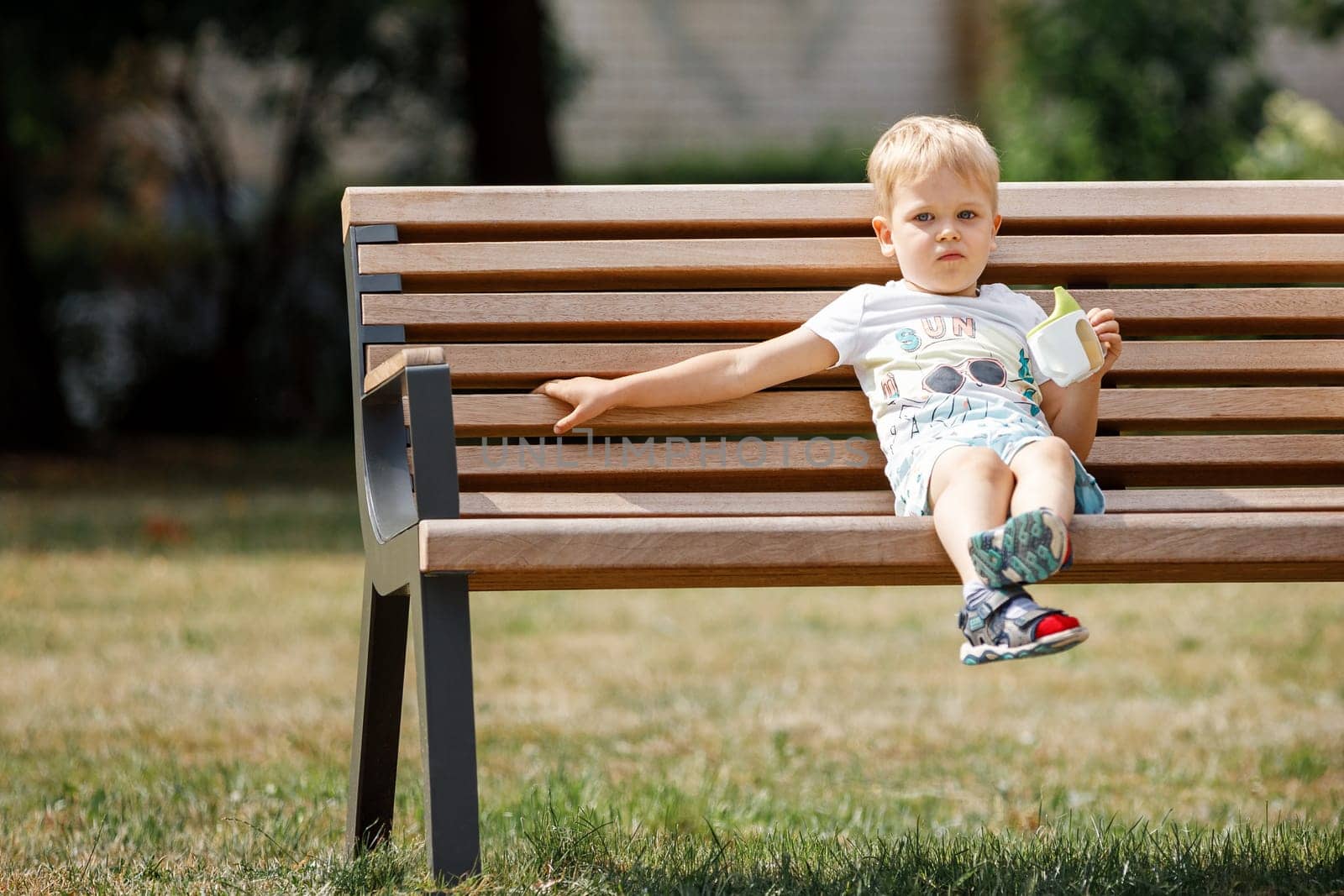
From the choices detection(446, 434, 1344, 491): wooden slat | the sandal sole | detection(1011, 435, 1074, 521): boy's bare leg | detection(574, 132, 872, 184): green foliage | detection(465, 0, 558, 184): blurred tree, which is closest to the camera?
the sandal sole

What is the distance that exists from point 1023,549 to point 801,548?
322mm

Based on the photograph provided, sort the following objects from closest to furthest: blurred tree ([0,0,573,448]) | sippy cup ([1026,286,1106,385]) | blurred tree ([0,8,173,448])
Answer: sippy cup ([1026,286,1106,385]) → blurred tree ([0,0,573,448]) → blurred tree ([0,8,173,448])

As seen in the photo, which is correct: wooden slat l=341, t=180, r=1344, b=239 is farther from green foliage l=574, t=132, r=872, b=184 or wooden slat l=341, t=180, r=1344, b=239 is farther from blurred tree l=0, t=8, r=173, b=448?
green foliage l=574, t=132, r=872, b=184

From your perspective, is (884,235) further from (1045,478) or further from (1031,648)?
(1031,648)

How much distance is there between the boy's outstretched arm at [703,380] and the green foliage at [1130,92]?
872cm

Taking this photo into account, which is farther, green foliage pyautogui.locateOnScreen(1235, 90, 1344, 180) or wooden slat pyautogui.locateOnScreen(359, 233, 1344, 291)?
green foliage pyautogui.locateOnScreen(1235, 90, 1344, 180)

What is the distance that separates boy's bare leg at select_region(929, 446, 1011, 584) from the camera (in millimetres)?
2439

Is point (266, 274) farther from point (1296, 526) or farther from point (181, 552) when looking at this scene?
point (1296, 526)

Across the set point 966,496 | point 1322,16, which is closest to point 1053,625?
point 966,496

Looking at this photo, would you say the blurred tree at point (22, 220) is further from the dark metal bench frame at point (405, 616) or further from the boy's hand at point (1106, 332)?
the boy's hand at point (1106, 332)

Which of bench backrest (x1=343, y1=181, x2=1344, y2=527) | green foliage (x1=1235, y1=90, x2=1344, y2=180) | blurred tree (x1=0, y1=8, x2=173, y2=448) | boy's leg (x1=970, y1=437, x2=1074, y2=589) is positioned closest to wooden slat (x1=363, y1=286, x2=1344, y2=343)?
bench backrest (x1=343, y1=181, x2=1344, y2=527)

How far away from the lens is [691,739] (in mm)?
4242

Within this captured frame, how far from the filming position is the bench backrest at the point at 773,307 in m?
3.06

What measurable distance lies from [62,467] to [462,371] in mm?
9230
